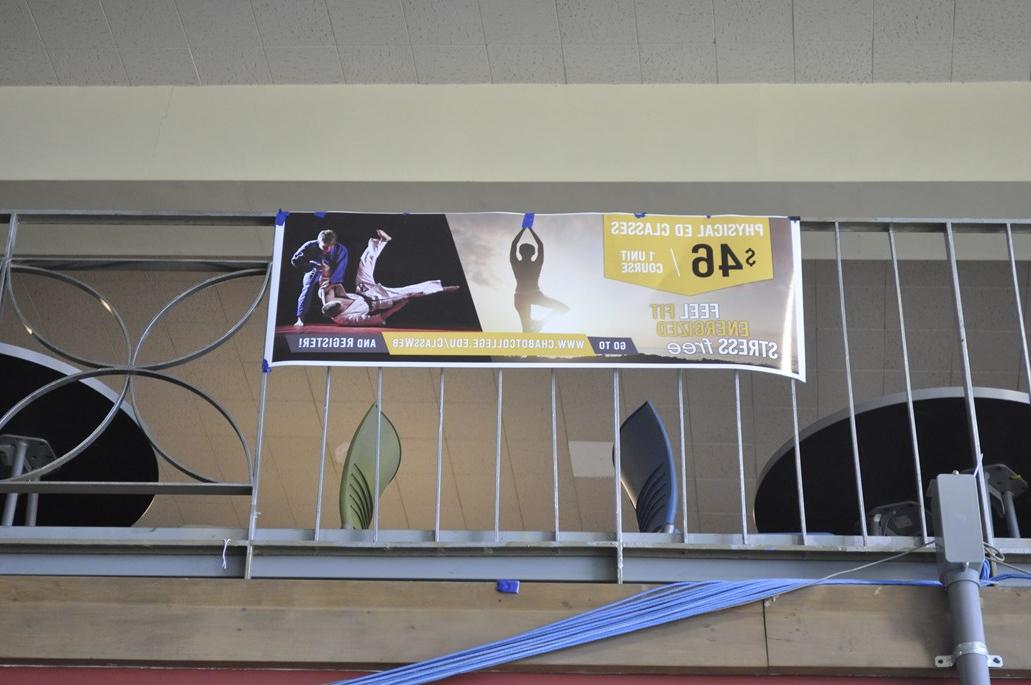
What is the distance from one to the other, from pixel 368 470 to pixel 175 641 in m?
0.99

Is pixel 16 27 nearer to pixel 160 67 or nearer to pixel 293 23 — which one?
pixel 160 67

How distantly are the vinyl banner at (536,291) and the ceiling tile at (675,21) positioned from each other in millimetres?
1987

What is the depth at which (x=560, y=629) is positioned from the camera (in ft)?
9.82

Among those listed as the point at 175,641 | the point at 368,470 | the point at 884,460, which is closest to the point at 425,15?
the point at 368,470

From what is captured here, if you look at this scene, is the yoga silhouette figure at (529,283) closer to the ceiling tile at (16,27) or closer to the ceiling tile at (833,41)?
the ceiling tile at (833,41)

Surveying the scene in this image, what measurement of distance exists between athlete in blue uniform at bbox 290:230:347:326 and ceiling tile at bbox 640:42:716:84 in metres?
2.30

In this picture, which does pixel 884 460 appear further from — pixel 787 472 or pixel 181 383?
pixel 181 383

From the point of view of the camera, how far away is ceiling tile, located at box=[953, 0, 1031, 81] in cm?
520

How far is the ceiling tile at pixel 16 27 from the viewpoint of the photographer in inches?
214

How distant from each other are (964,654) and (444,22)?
11.3 feet

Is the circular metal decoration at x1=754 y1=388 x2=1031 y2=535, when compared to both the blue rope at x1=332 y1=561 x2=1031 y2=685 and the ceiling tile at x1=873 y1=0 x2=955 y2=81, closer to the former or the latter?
the blue rope at x1=332 y1=561 x2=1031 y2=685

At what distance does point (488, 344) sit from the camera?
3361mm

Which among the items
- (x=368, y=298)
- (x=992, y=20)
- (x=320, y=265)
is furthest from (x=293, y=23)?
(x=992, y=20)

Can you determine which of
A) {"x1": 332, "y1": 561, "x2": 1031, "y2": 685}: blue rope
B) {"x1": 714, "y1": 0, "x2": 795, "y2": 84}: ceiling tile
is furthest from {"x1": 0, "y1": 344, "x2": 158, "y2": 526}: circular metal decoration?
{"x1": 714, "y1": 0, "x2": 795, "y2": 84}: ceiling tile
